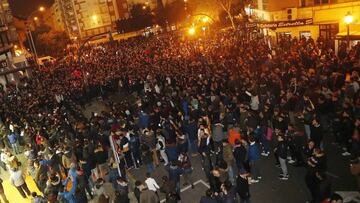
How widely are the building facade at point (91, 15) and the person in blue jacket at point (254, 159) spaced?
255 ft

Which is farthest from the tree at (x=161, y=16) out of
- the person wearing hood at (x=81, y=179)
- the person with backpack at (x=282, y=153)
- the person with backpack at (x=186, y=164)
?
the person with backpack at (x=282, y=153)

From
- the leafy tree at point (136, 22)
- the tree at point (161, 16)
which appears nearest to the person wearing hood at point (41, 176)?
the tree at point (161, 16)

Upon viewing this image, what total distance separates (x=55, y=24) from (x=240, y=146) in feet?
353

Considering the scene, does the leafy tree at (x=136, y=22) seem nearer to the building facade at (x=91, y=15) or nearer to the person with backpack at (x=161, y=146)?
the building facade at (x=91, y=15)

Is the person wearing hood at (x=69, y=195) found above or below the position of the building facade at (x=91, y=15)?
below

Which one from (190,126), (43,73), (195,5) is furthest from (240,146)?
(195,5)

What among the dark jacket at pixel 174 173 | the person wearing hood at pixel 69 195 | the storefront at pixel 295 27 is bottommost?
the person wearing hood at pixel 69 195

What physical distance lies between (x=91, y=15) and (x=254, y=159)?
8179cm

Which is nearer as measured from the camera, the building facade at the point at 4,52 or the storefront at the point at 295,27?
the storefront at the point at 295,27

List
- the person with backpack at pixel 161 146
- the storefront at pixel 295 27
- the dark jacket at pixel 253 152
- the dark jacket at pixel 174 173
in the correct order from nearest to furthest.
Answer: the dark jacket at pixel 174 173 < the dark jacket at pixel 253 152 < the person with backpack at pixel 161 146 < the storefront at pixel 295 27

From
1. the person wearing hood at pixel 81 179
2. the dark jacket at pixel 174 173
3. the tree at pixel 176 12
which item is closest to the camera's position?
the dark jacket at pixel 174 173

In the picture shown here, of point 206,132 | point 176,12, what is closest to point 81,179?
point 206,132

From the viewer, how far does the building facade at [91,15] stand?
84.1 meters

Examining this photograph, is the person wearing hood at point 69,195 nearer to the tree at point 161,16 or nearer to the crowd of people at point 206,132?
the crowd of people at point 206,132
